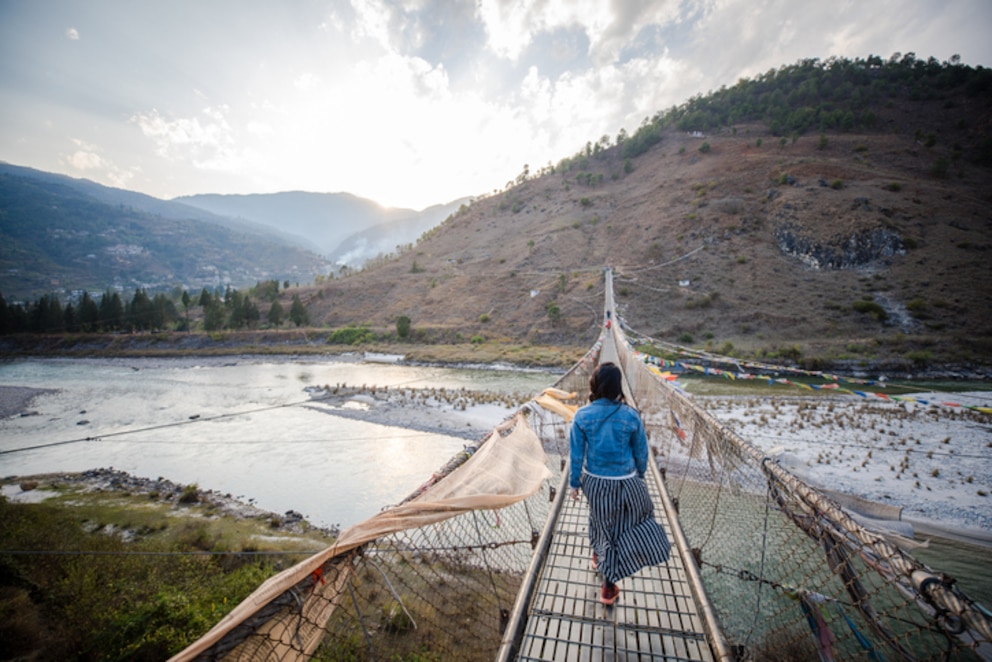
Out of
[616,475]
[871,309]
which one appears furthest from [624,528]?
[871,309]

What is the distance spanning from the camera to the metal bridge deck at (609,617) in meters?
2.48

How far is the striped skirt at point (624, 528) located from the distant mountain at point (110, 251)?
131568 mm

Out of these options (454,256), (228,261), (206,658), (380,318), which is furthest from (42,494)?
(228,261)

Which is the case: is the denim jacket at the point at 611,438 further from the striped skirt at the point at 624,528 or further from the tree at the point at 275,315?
the tree at the point at 275,315

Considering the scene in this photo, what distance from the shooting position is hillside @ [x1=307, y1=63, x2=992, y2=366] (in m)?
24.1

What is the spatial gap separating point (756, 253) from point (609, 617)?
125 feet

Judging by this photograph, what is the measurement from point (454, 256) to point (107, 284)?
385 ft

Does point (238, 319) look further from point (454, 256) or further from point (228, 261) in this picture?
point (228, 261)

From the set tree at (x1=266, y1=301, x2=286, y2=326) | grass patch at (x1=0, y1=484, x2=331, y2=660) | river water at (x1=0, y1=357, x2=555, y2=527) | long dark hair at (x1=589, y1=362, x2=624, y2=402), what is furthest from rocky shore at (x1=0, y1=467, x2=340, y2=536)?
tree at (x1=266, y1=301, x2=286, y2=326)

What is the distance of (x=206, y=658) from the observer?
1273 mm

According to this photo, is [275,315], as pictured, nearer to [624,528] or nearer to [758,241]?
[624,528]

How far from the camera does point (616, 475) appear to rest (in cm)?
246

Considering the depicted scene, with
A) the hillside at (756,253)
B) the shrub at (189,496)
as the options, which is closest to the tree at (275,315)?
the hillside at (756,253)

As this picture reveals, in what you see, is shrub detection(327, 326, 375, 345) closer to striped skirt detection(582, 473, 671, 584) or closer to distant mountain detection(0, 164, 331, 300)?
striped skirt detection(582, 473, 671, 584)
